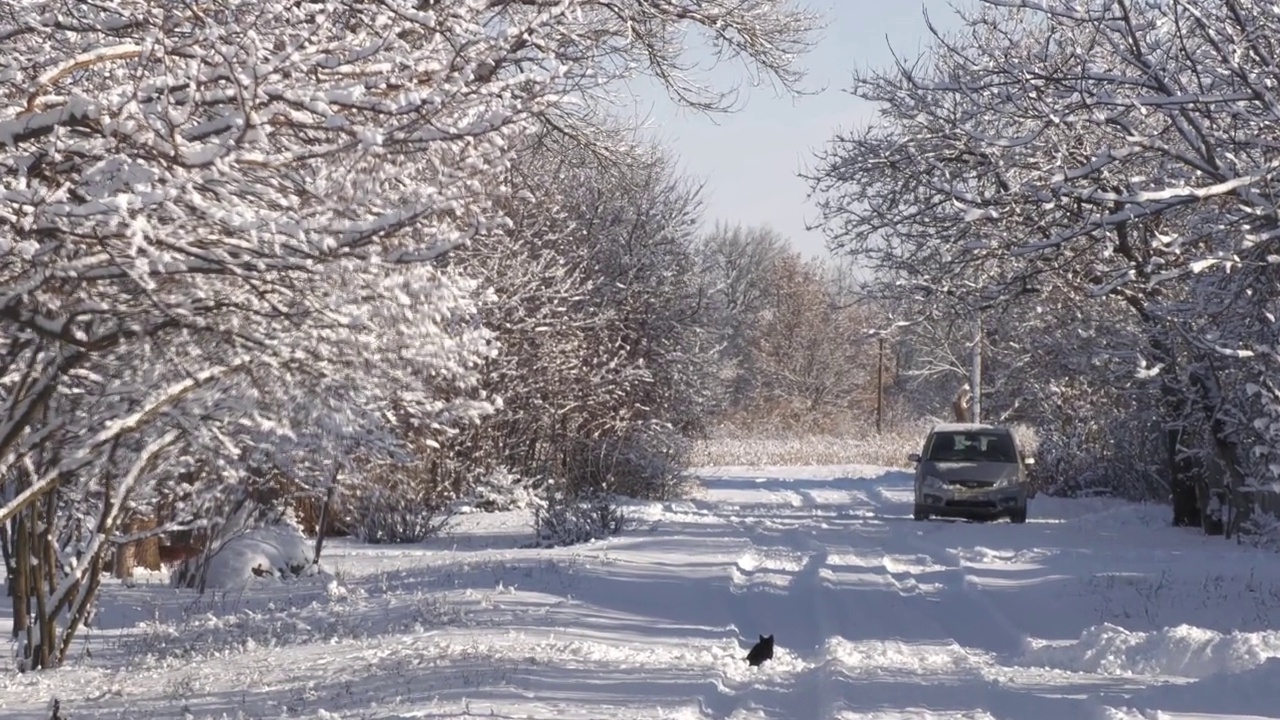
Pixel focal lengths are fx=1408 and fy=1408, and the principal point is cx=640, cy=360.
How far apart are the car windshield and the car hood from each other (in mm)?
228

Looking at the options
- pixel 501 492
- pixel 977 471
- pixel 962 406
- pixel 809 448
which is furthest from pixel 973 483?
pixel 809 448

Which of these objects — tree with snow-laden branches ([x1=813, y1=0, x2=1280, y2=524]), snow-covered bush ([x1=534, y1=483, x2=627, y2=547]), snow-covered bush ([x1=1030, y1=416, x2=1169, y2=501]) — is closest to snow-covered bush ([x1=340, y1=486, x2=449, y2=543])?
snow-covered bush ([x1=534, y1=483, x2=627, y2=547])

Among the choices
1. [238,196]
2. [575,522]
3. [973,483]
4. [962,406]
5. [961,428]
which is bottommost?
[575,522]

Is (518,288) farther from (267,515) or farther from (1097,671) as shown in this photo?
(1097,671)

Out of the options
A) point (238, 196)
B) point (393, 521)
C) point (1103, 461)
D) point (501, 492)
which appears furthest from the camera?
point (1103, 461)

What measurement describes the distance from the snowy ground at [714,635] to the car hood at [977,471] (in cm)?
301

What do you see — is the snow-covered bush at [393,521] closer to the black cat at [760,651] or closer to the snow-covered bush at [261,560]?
the snow-covered bush at [261,560]

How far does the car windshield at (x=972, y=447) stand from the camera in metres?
24.7

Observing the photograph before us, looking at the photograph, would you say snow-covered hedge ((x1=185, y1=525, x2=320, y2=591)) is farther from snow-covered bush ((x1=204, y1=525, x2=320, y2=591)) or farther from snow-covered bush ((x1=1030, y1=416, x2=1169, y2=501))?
snow-covered bush ((x1=1030, y1=416, x2=1169, y2=501))

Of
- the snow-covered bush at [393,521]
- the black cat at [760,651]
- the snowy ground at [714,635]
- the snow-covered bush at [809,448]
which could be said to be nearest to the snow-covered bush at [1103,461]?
the snowy ground at [714,635]

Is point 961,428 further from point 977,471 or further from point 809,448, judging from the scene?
point 809,448

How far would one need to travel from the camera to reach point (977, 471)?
955 inches

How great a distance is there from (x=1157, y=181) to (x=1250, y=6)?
2006 millimetres

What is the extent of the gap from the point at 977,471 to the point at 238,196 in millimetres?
19502
